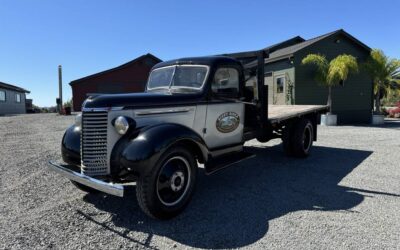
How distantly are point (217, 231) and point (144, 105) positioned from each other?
1.83 metres

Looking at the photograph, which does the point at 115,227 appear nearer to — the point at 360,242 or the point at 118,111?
the point at 118,111

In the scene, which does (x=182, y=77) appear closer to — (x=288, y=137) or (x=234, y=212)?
(x=234, y=212)

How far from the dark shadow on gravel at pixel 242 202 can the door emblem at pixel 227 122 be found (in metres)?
0.95

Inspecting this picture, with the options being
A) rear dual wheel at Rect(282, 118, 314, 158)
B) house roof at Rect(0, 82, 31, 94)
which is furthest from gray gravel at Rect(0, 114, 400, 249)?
house roof at Rect(0, 82, 31, 94)

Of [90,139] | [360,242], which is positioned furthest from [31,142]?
[360,242]

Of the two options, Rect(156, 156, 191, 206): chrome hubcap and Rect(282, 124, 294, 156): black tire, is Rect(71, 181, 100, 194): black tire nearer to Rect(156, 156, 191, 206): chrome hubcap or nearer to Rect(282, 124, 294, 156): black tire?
Rect(156, 156, 191, 206): chrome hubcap

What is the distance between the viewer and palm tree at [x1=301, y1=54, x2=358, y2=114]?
15.1m

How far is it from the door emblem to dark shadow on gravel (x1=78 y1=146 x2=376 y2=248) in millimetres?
952

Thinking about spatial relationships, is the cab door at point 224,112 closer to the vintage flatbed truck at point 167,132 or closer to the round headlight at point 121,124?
the vintage flatbed truck at point 167,132

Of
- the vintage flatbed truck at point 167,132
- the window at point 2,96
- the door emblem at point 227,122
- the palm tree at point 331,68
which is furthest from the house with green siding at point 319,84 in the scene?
the window at point 2,96

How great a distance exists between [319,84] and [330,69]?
0.97 m

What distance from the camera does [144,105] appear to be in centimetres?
404

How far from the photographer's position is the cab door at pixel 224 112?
4.95m

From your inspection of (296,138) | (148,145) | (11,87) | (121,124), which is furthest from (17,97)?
(148,145)
